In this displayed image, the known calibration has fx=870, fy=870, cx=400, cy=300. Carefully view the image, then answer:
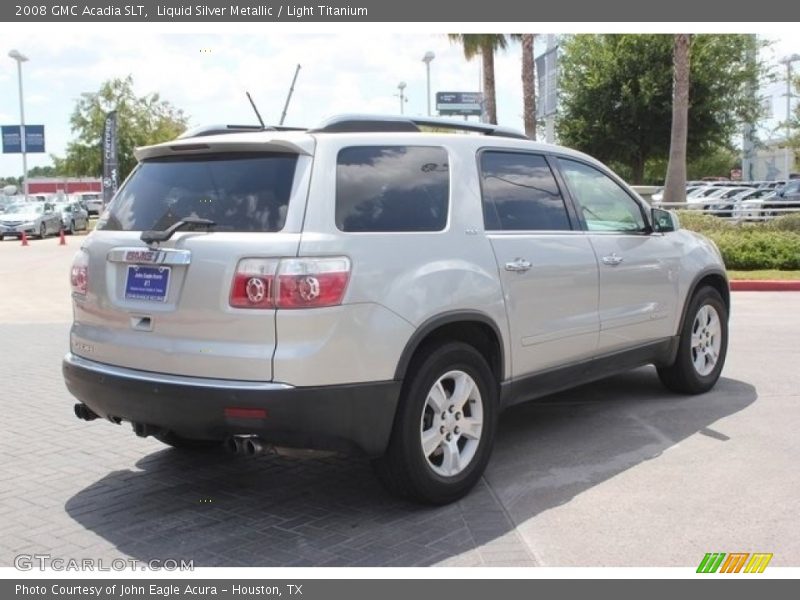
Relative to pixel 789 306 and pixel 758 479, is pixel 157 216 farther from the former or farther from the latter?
pixel 789 306

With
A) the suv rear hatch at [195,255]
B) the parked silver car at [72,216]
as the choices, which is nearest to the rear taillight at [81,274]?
the suv rear hatch at [195,255]

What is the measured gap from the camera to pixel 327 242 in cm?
403

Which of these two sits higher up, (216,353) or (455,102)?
(455,102)

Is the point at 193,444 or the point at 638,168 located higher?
the point at 638,168

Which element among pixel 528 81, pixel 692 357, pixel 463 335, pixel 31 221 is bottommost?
pixel 692 357

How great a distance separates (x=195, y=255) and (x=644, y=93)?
30.7m

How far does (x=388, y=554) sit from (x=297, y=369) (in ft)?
3.07

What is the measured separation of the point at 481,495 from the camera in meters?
4.75

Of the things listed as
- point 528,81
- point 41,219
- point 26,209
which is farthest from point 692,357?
point 26,209

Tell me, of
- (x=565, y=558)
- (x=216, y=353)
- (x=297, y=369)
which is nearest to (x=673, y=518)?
(x=565, y=558)

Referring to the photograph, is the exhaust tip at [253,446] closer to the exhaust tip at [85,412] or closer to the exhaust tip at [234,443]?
the exhaust tip at [234,443]

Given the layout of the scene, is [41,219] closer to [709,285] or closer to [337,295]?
[709,285]

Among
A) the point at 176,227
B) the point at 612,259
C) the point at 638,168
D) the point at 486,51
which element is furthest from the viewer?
the point at 638,168

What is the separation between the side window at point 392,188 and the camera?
4.26 m
